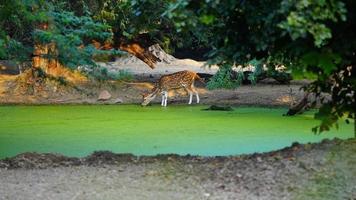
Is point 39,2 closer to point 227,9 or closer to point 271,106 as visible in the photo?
point 227,9

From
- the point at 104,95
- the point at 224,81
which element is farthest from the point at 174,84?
the point at 104,95

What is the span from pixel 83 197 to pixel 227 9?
2.07 metres

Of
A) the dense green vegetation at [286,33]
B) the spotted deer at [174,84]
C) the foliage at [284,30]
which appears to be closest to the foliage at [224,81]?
the spotted deer at [174,84]

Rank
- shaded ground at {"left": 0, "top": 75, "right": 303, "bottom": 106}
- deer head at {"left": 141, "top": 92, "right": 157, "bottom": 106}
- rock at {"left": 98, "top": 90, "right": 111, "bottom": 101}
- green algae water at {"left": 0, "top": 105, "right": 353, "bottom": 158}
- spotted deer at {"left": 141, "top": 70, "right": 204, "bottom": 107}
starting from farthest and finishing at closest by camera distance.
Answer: rock at {"left": 98, "top": 90, "right": 111, "bottom": 101}
spotted deer at {"left": 141, "top": 70, "right": 204, "bottom": 107}
shaded ground at {"left": 0, "top": 75, "right": 303, "bottom": 106}
deer head at {"left": 141, "top": 92, "right": 157, "bottom": 106}
green algae water at {"left": 0, "top": 105, "right": 353, "bottom": 158}

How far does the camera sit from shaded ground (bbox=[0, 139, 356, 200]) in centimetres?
462

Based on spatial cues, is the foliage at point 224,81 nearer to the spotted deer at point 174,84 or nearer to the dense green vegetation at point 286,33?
the spotted deer at point 174,84

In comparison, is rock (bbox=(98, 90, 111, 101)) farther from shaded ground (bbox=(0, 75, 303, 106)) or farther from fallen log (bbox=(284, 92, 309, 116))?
fallen log (bbox=(284, 92, 309, 116))

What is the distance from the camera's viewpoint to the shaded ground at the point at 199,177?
462cm

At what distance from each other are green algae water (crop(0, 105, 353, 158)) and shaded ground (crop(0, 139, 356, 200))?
2.01 meters

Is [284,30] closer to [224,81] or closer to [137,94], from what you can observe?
[224,81]

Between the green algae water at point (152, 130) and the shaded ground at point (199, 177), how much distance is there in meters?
2.01

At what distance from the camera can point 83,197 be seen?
4598 mm

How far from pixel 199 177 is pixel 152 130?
191 inches

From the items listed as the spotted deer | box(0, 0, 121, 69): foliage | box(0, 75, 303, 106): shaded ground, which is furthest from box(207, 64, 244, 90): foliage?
box(0, 0, 121, 69): foliage
